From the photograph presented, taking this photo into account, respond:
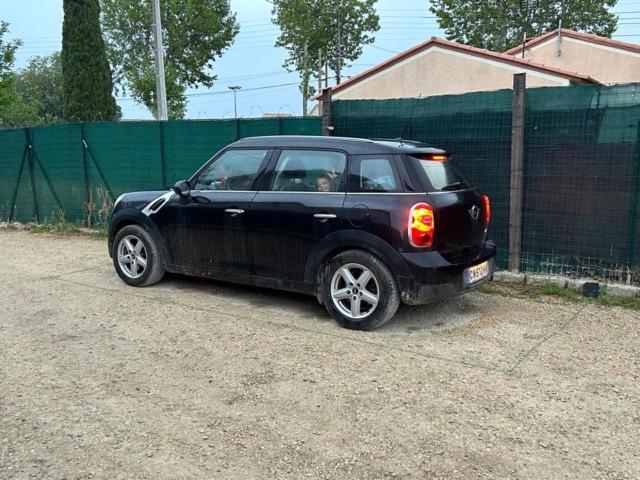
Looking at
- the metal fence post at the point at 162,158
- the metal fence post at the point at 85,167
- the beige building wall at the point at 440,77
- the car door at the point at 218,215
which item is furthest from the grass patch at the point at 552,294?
the beige building wall at the point at 440,77

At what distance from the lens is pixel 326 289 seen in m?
5.25

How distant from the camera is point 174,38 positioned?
162 ft

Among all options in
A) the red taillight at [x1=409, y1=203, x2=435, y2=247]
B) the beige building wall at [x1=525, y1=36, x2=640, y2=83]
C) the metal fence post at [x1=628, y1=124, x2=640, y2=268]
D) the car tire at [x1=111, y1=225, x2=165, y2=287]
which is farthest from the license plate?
the beige building wall at [x1=525, y1=36, x2=640, y2=83]

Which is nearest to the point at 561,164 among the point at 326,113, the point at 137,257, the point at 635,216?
the point at 635,216

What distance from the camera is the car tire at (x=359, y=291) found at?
490 centimetres

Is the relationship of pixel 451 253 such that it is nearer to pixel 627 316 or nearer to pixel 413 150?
pixel 413 150

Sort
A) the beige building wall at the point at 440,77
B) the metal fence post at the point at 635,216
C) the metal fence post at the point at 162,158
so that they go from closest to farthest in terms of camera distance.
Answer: the metal fence post at the point at 635,216
the metal fence post at the point at 162,158
the beige building wall at the point at 440,77

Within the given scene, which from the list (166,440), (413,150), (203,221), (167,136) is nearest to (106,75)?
(167,136)

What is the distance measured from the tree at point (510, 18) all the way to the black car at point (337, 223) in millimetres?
44555

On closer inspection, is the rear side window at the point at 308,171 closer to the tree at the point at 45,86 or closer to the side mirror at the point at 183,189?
the side mirror at the point at 183,189

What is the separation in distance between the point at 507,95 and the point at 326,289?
3.26 meters

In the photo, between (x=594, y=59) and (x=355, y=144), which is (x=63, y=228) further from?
(x=594, y=59)

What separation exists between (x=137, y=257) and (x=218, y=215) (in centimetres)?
139

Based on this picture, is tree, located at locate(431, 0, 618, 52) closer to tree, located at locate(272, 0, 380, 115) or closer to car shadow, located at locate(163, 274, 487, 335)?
tree, located at locate(272, 0, 380, 115)
